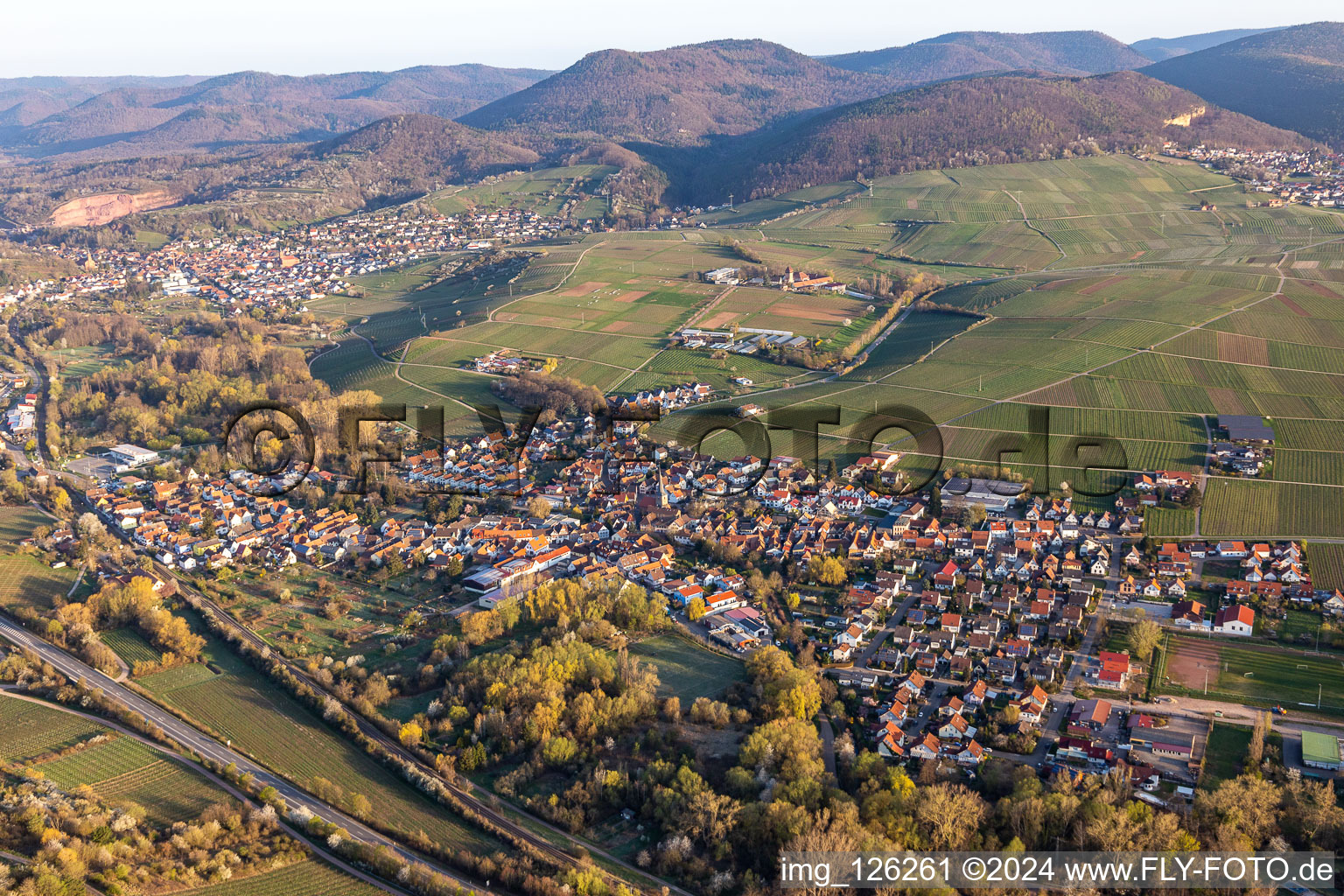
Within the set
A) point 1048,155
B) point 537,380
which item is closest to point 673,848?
point 537,380

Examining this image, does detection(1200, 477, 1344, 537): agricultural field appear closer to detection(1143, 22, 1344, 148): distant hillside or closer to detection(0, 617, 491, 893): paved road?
detection(0, 617, 491, 893): paved road

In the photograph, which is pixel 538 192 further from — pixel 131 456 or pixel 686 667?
pixel 686 667

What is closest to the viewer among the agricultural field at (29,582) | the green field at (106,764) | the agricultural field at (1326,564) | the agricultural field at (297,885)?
the agricultural field at (297,885)

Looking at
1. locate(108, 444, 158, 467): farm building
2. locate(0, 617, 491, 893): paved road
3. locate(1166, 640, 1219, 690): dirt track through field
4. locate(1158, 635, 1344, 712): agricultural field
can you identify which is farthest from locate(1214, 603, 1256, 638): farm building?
locate(108, 444, 158, 467): farm building

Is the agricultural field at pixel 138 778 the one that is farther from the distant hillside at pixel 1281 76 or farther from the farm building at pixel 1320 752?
the distant hillside at pixel 1281 76


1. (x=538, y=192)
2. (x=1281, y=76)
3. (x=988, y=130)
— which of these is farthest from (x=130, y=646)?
(x=1281, y=76)

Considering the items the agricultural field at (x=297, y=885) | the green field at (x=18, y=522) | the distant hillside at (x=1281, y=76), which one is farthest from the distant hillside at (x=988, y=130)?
the agricultural field at (x=297, y=885)

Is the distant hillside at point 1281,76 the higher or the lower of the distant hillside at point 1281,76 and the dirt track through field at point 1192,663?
the higher
